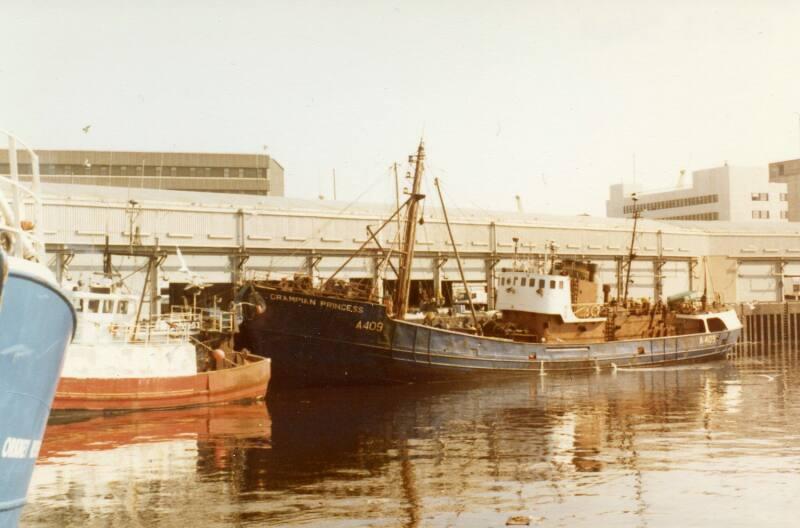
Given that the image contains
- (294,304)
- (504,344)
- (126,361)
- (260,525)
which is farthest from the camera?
(504,344)

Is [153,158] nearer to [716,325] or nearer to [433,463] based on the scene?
[716,325]

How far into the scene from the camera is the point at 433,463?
1936cm

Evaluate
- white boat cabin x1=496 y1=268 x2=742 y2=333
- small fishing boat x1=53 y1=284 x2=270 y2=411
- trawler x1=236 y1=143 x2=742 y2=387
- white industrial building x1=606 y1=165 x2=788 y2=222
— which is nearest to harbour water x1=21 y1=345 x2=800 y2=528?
small fishing boat x1=53 y1=284 x2=270 y2=411

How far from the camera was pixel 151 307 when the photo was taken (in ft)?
131

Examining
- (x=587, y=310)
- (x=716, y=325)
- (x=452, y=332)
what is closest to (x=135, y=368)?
(x=452, y=332)

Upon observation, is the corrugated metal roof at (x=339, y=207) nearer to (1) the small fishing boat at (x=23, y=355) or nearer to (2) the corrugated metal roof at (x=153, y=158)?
(2) the corrugated metal roof at (x=153, y=158)

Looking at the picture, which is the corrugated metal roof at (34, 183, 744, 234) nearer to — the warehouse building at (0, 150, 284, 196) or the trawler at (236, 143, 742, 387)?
the trawler at (236, 143, 742, 387)

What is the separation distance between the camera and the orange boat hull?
26.2 metres

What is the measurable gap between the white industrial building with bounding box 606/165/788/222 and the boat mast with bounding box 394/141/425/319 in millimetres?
62195

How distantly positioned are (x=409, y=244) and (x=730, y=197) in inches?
2720

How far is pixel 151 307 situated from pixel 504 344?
16.4m

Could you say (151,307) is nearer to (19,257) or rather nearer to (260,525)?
(260,525)

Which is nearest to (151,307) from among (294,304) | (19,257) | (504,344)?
(294,304)

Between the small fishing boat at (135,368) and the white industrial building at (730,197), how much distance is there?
2866 inches
